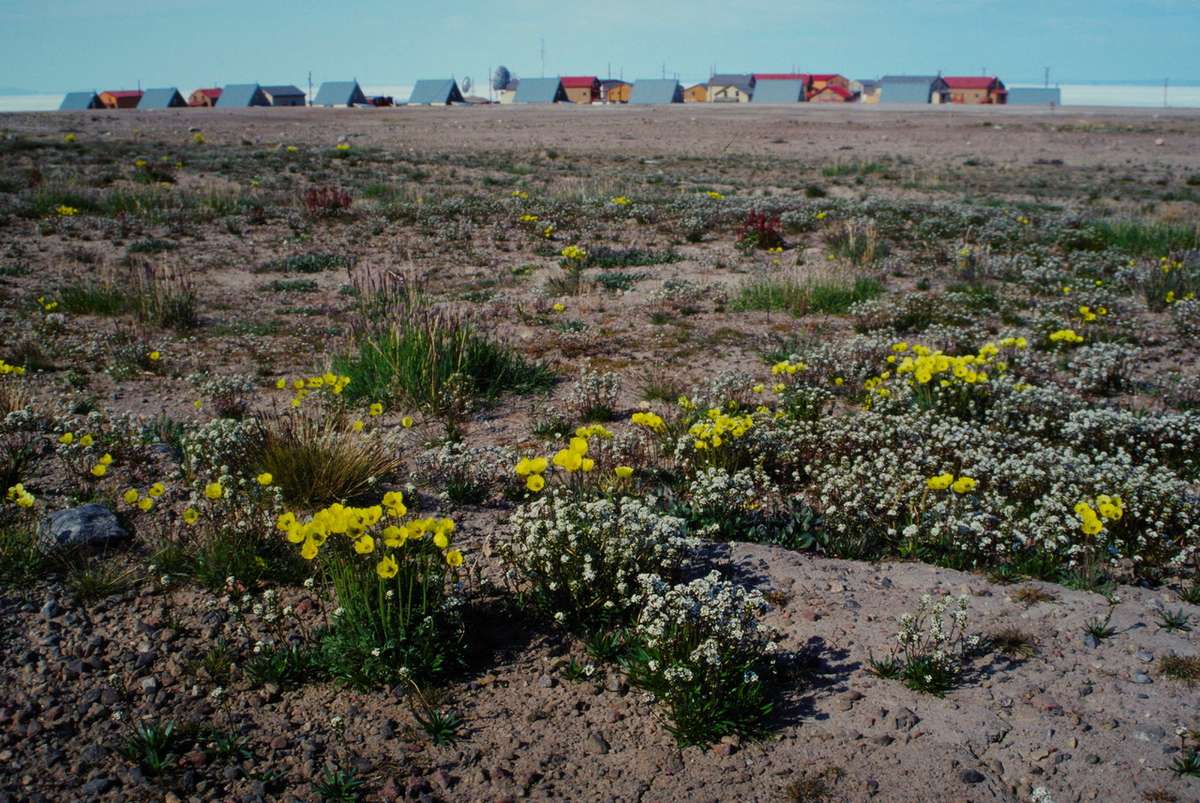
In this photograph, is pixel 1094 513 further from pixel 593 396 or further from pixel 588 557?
pixel 593 396

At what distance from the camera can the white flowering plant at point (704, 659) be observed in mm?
3475

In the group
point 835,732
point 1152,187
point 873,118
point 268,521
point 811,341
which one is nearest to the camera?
point 835,732

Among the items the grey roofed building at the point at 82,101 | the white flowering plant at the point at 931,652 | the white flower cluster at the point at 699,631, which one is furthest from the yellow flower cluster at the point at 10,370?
the grey roofed building at the point at 82,101

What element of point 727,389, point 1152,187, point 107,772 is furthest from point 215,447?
point 1152,187

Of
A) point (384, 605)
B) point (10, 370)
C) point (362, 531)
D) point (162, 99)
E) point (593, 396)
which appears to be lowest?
point (384, 605)

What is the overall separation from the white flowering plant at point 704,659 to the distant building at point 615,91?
107 meters

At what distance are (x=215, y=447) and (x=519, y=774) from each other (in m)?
3.07

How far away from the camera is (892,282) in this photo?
12.0 meters

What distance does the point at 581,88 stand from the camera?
108 m

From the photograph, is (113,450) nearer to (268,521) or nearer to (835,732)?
(268,521)

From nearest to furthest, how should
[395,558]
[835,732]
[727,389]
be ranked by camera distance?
[835,732] → [395,558] → [727,389]

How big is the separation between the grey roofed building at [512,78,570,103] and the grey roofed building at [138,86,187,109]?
122 feet

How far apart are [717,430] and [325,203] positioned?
1280 cm

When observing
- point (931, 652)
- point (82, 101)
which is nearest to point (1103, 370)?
point (931, 652)
